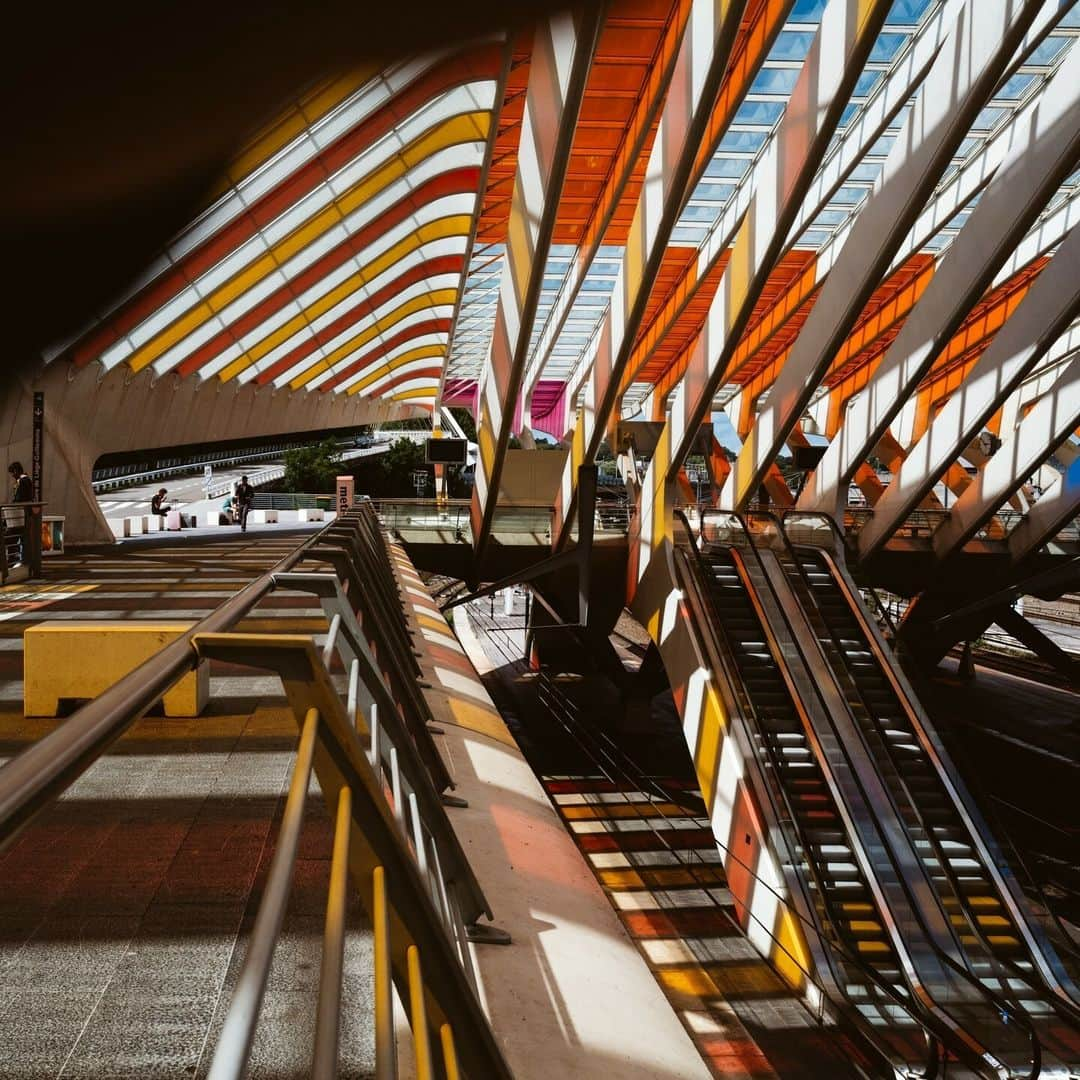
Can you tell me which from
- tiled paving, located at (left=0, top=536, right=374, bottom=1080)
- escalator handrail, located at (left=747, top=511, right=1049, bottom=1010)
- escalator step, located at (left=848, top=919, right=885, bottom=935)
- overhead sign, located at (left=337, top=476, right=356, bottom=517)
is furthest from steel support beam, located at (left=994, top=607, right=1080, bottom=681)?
tiled paving, located at (left=0, top=536, right=374, bottom=1080)

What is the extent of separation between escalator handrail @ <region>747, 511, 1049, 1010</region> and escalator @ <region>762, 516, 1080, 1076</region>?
0.01 metres

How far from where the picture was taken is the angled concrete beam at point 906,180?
10969mm

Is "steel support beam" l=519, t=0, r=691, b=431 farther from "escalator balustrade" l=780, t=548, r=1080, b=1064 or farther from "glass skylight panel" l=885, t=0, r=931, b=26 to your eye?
"escalator balustrade" l=780, t=548, r=1080, b=1064

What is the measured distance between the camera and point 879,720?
1264 cm

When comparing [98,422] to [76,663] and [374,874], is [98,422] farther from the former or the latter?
[374,874]

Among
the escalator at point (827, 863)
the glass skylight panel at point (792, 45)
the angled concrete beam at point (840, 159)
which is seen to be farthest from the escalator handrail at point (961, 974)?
the glass skylight panel at point (792, 45)

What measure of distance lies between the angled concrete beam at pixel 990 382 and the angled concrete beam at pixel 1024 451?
950mm

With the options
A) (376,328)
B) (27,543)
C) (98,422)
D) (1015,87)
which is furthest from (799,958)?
(376,328)

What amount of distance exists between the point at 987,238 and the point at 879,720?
7.15 meters

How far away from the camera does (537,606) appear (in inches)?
1254

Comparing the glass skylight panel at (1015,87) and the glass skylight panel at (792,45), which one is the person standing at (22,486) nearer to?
the glass skylight panel at (792,45)

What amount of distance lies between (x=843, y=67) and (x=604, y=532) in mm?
12255

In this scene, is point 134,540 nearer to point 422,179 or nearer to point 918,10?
point 422,179

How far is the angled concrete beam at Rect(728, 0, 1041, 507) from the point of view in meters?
11.0
